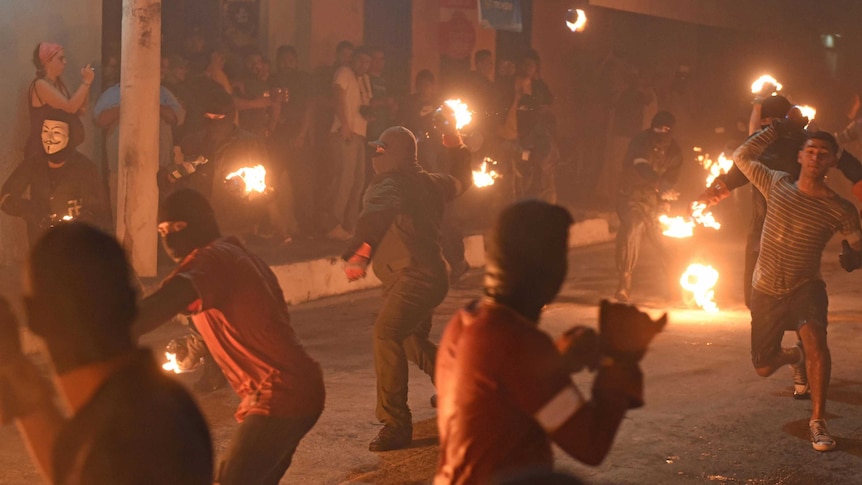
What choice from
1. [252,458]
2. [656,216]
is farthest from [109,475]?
[656,216]

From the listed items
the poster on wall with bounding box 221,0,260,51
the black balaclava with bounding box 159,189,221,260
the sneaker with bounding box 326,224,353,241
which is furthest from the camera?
the poster on wall with bounding box 221,0,260,51

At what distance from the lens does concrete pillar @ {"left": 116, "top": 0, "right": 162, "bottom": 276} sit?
1162 cm

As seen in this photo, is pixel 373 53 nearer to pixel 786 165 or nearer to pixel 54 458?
pixel 786 165

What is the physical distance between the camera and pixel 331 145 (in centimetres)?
1484

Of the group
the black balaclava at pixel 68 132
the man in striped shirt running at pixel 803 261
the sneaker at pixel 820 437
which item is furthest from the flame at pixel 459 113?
the black balaclava at pixel 68 132

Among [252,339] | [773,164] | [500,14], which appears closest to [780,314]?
[773,164]

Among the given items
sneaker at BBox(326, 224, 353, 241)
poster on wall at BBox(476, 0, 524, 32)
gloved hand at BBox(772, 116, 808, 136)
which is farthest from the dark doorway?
gloved hand at BBox(772, 116, 808, 136)

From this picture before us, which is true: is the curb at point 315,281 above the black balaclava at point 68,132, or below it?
below

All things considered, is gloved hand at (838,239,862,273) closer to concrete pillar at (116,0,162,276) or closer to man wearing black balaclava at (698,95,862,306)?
man wearing black balaclava at (698,95,862,306)

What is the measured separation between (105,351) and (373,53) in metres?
12.5

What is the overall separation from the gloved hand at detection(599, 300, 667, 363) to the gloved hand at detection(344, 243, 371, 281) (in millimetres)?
3938

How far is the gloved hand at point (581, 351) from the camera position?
3244 millimetres

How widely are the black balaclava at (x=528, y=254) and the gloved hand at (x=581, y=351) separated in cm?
13

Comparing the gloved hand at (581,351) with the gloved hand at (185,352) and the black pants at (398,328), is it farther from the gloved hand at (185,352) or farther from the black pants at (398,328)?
the black pants at (398,328)
